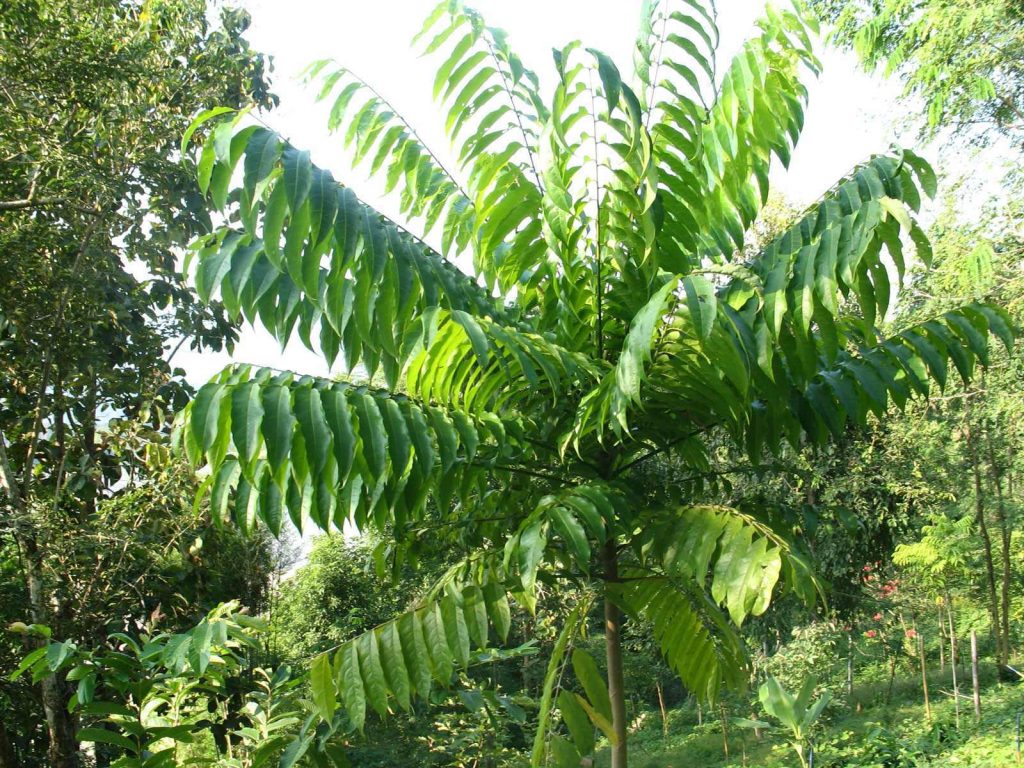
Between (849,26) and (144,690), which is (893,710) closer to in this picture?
(849,26)

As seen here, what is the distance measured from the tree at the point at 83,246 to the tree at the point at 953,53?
4239 mm

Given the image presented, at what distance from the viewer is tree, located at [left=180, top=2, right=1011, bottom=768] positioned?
1.42 metres

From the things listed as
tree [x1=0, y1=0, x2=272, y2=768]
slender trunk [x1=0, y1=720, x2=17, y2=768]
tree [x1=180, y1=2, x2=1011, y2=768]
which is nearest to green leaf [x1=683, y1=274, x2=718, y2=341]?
tree [x1=180, y1=2, x2=1011, y2=768]

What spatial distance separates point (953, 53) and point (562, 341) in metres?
4.86

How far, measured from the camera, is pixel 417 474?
1.61 meters

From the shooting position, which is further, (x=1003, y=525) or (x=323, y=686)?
(x=1003, y=525)

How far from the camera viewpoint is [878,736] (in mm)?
5957

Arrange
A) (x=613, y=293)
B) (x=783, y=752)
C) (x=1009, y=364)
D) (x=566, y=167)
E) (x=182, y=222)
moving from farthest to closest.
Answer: (x=783, y=752)
(x=1009, y=364)
(x=182, y=222)
(x=613, y=293)
(x=566, y=167)

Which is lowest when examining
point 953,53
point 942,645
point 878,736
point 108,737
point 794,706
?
point 878,736

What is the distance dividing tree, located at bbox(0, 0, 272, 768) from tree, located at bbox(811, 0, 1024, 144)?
13.9ft

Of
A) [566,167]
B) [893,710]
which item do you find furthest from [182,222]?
[893,710]

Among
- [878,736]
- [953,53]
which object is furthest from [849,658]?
[953,53]

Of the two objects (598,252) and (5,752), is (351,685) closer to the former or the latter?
(598,252)

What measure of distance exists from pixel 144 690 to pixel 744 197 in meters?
1.81
